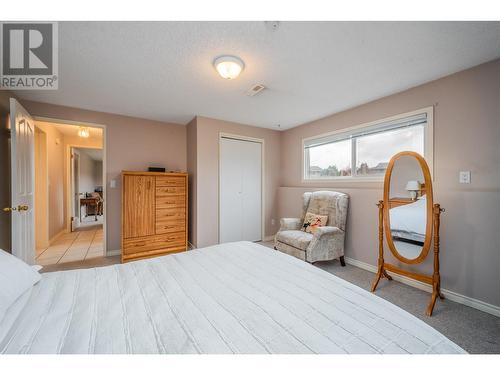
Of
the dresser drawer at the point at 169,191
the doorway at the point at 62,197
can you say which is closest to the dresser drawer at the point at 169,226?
the dresser drawer at the point at 169,191

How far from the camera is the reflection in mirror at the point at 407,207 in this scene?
2.08 m

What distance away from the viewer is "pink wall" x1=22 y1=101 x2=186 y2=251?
3.12 m

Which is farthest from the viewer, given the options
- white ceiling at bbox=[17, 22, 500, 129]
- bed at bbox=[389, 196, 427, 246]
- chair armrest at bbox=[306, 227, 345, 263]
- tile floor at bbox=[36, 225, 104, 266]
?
tile floor at bbox=[36, 225, 104, 266]

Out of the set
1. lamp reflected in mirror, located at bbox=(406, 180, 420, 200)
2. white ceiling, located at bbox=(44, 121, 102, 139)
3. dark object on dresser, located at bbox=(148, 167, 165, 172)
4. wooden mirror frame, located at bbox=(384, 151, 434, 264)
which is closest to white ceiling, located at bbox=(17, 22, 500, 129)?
wooden mirror frame, located at bbox=(384, 151, 434, 264)

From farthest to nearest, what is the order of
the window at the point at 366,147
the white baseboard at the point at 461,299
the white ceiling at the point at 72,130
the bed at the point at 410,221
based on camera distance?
1. the white ceiling at the point at 72,130
2. the window at the point at 366,147
3. the bed at the point at 410,221
4. the white baseboard at the point at 461,299

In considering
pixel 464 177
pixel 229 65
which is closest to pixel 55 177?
pixel 229 65

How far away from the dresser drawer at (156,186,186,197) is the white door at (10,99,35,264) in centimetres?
140

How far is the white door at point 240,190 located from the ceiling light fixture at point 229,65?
1.75 metres

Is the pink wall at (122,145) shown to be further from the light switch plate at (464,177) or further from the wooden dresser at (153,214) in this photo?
the light switch plate at (464,177)

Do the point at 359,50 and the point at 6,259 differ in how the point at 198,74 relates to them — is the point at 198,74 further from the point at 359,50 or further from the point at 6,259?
the point at 6,259

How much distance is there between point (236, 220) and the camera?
384 centimetres

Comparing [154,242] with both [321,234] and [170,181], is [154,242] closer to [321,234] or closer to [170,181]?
[170,181]

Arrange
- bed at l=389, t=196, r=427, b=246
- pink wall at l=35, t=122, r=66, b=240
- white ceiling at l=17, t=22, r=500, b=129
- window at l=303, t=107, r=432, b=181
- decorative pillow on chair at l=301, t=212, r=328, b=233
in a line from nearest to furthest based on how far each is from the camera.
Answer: white ceiling at l=17, t=22, r=500, b=129
bed at l=389, t=196, r=427, b=246
window at l=303, t=107, r=432, b=181
decorative pillow on chair at l=301, t=212, r=328, b=233
pink wall at l=35, t=122, r=66, b=240

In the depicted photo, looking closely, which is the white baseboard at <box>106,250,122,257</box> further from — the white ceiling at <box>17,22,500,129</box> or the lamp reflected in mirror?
the lamp reflected in mirror
